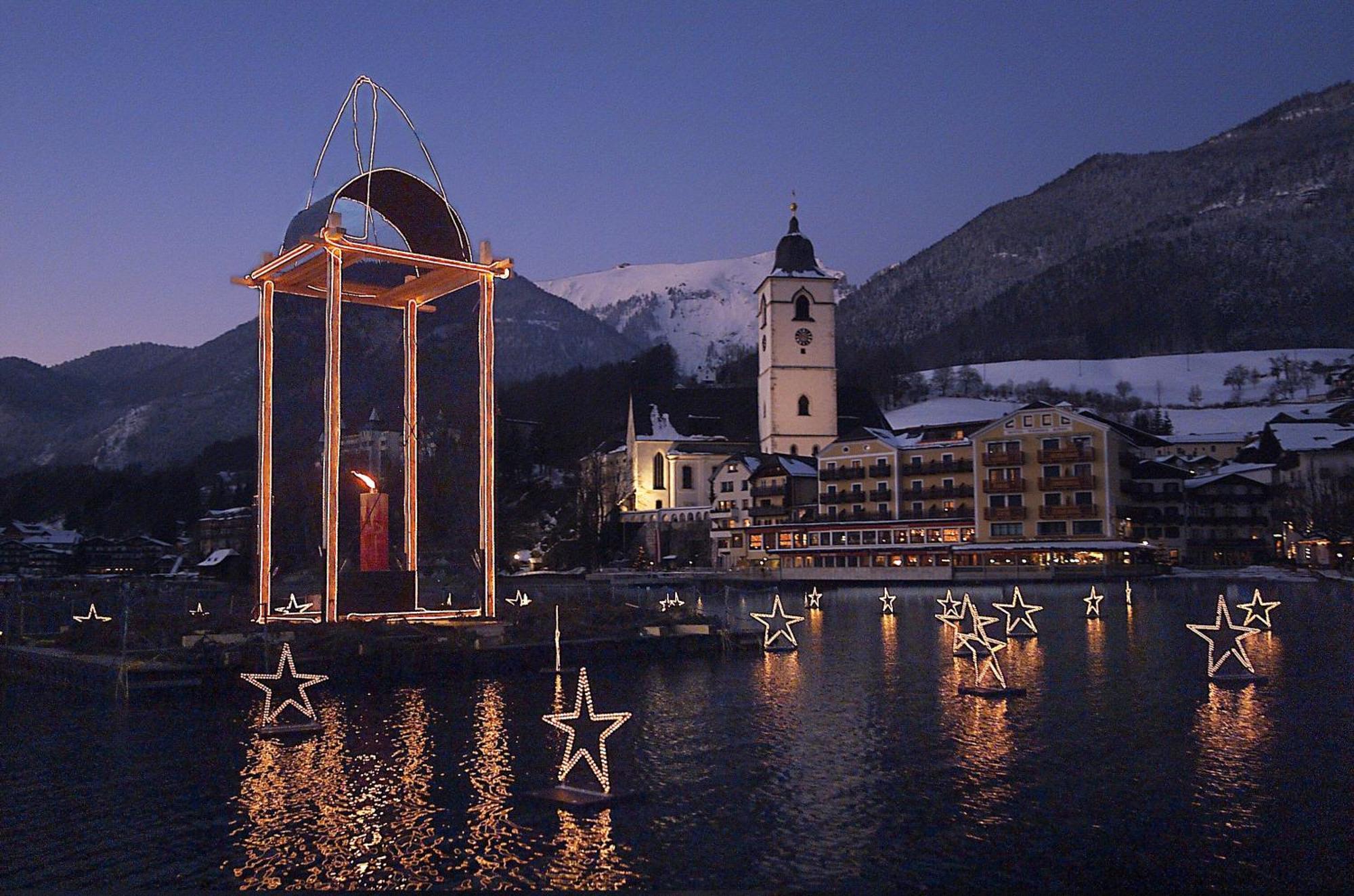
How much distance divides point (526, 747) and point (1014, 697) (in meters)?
9.26

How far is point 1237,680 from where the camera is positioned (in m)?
22.6

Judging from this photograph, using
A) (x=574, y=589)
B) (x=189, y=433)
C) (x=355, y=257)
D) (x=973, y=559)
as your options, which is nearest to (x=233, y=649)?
(x=355, y=257)

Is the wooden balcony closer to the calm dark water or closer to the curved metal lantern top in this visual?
the calm dark water

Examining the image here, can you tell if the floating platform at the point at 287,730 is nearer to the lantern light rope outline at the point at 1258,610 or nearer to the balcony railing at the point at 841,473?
the lantern light rope outline at the point at 1258,610

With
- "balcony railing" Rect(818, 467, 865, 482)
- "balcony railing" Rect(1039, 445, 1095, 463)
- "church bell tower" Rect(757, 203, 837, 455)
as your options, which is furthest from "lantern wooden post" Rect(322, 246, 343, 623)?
"church bell tower" Rect(757, 203, 837, 455)

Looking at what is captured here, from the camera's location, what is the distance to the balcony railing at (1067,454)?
78062 mm

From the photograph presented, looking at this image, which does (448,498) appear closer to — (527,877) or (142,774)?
(142,774)

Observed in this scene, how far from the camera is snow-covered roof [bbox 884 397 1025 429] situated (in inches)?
5655

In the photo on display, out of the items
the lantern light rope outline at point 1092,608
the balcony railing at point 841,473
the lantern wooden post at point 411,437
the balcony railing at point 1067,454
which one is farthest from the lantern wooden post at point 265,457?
the balcony railing at point 841,473

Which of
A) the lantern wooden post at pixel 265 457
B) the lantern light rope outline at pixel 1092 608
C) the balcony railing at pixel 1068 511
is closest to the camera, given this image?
the lantern wooden post at pixel 265 457

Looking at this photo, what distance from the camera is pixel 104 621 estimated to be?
30.9 m

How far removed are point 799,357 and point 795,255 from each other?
9.48 metres

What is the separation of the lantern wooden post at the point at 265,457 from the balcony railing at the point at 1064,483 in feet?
206

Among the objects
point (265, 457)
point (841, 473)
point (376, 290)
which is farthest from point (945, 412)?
point (265, 457)
